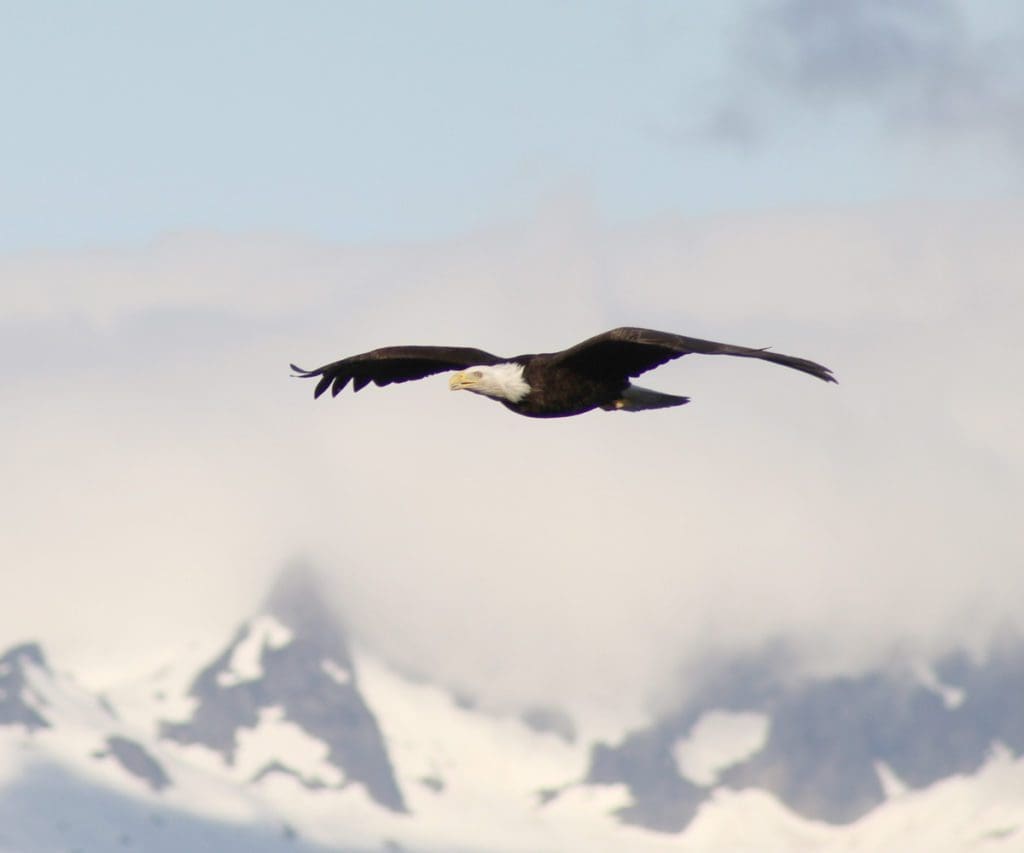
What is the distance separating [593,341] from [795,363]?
4.91 m

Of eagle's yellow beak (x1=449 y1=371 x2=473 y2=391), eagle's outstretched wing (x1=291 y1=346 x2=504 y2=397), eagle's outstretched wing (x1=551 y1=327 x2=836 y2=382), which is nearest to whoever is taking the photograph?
eagle's outstretched wing (x1=551 y1=327 x2=836 y2=382)

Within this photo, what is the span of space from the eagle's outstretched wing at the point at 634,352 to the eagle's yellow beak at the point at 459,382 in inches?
60.6

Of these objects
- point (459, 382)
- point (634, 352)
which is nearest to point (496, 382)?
point (459, 382)

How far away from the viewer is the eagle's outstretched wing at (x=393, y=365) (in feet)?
139

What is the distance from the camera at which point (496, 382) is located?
126 feet

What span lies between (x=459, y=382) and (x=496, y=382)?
0.82 m

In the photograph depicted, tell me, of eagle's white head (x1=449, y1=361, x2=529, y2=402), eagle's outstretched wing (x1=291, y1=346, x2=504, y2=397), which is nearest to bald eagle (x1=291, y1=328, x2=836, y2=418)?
eagle's white head (x1=449, y1=361, x2=529, y2=402)

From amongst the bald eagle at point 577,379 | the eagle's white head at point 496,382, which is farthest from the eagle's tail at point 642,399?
the eagle's white head at point 496,382

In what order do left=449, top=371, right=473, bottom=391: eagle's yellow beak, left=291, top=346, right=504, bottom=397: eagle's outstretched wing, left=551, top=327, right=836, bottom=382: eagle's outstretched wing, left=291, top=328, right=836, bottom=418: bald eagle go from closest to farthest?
left=551, top=327, right=836, bottom=382: eagle's outstretched wing, left=291, top=328, right=836, bottom=418: bald eagle, left=449, top=371, right=473, bottom=391: eagle's yellow beak, left=291, top=346, right=504, bottom=397: eagle's outstretched wing

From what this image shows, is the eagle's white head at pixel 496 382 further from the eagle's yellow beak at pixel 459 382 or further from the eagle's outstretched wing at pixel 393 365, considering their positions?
the eagle's outstretched wing at pixel 393 365

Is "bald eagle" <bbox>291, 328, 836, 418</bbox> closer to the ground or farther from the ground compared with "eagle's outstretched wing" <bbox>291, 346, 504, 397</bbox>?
closer to the ground

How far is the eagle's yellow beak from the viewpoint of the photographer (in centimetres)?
3875

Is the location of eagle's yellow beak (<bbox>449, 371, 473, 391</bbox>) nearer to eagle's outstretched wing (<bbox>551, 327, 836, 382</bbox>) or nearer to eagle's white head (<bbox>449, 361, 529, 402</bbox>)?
eagle's white head (<bbox>449, 361, 529, 402</bbox>)

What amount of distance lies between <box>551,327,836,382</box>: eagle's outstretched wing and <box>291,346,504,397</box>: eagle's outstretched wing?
3.63 meters
